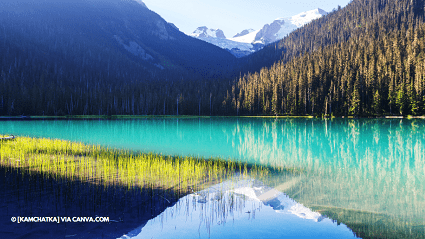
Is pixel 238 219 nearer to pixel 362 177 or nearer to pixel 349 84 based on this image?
pixel 362 177

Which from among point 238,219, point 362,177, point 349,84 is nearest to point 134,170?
point 238,219

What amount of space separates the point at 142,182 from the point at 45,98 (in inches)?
5261

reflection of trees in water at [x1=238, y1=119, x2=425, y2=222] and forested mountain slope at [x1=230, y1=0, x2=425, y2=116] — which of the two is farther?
forested mountain slope at [x1=230, y1=0, x2=425, y2=116]

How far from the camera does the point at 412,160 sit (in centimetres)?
2008

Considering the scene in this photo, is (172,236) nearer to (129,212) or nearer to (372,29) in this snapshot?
(129,212)

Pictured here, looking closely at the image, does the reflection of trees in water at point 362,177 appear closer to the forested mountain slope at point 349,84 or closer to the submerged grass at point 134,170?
the submerged grass at point 134,170

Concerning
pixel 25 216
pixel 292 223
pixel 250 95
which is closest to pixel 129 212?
pixel 25 216

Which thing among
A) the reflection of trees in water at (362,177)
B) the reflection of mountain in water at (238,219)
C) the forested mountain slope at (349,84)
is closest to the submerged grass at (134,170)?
the reflection of mountain in water at (238,219)

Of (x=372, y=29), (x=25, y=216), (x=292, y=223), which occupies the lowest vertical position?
(x=292, y=223)

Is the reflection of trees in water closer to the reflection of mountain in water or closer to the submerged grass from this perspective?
the reflection of mountain in water

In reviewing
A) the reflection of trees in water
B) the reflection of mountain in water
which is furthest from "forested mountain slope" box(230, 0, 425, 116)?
the reflection of mountain in water

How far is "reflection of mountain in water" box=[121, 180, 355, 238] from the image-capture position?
800cm

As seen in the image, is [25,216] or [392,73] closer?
[25,216]

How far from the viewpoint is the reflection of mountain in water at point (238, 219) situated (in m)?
8.00
